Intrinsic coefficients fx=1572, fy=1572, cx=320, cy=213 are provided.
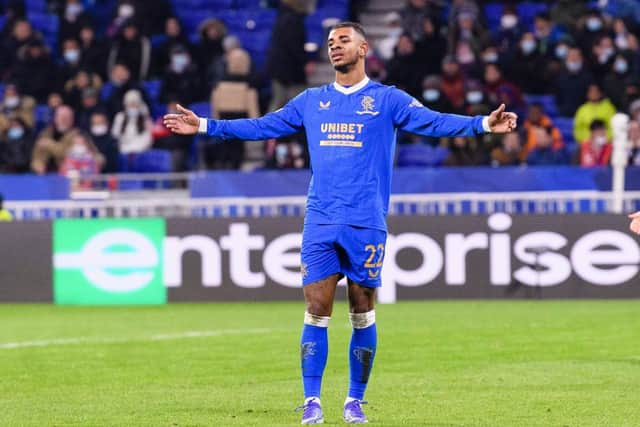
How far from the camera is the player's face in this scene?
29.8 ft

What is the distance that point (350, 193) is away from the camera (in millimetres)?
9102

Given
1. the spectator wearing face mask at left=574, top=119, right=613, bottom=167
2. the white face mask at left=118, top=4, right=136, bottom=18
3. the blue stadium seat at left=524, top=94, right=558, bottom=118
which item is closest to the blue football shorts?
the spectator wearing face mask at left=574, top=119, right=613, bottom=167

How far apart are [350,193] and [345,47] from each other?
85 cm

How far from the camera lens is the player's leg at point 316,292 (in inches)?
356

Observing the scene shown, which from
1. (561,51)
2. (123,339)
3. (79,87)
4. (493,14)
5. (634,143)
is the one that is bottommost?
(123,339)

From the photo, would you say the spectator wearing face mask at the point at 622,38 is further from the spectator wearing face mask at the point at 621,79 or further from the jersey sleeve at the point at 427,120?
the jersey sleeve at the point at 427,120

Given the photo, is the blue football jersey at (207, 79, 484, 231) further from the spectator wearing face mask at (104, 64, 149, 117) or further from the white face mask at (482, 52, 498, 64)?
the spectator wearing face mask at (104, 64, 149, 117)

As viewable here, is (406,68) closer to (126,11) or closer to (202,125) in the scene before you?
(126,11)

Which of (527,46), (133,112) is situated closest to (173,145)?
(133,112)

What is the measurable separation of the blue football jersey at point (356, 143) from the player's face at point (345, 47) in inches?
6.5

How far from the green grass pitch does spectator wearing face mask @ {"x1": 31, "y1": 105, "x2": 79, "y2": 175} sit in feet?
16.6

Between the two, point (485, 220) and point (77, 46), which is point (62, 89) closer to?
point (77, 46)

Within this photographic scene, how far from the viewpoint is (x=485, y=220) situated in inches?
764

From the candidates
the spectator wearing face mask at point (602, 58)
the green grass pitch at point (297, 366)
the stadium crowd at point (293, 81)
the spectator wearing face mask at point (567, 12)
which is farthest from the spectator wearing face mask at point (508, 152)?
the spectator wearing face mask at point (567, 12)
